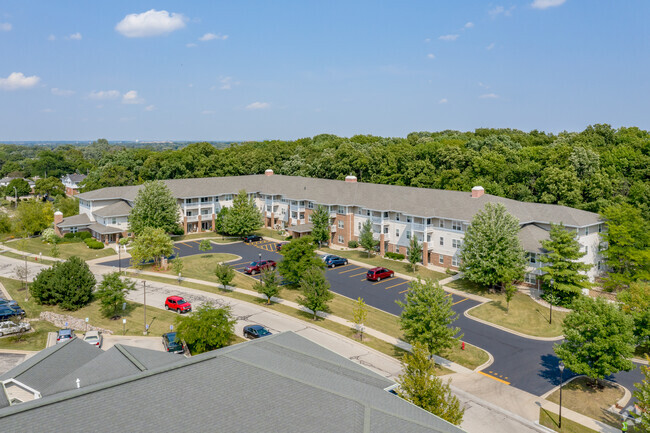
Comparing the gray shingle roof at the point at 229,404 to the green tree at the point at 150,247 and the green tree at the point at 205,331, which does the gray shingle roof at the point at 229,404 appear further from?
the green tree at the point at 150,247

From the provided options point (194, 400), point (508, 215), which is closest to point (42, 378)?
point (194, 400)

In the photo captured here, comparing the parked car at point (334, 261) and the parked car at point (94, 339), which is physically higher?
the parked car at point (334, 261)

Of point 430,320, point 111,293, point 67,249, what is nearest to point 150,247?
point 111,293

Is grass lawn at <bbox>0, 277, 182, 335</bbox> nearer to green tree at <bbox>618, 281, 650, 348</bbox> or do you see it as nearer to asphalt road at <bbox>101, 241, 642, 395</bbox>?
asphalt road at <bbox>101, 241, 642, 395</bbox>

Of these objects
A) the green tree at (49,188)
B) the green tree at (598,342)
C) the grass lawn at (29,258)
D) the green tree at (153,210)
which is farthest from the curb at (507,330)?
the green tree at (49,188)

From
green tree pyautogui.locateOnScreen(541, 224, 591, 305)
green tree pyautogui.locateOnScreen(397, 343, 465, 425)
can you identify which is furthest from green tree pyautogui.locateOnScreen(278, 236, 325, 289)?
green tree pyautogui.locateOnScreen(397, 343, 465, 425)

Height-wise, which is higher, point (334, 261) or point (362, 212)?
point (362, 212)

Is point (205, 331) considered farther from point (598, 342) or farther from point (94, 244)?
point (94, 244)
